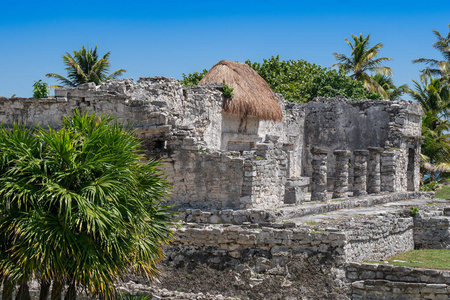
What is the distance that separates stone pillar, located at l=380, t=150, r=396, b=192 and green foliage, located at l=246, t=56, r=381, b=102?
15.4 feet

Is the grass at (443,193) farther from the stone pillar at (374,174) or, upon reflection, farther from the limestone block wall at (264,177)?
the limestone block wall at (264,177)

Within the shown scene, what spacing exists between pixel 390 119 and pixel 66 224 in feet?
49.1

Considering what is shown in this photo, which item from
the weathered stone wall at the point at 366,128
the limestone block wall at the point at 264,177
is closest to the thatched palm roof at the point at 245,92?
the weathered stone wall at the point at 366,128

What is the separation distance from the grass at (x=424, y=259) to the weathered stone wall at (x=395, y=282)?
1.00ft

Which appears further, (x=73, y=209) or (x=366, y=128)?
(x=366, y=128)

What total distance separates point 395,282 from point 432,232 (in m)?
4.17

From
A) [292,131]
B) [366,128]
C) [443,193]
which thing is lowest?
[443,193]

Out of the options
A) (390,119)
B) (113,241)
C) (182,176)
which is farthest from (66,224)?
(390,119)

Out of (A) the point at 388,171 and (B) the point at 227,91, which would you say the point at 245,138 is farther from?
(A) the point at 388,171

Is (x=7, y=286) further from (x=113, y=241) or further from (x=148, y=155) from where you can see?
(x=148, y=155)

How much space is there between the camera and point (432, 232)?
13.2 meters

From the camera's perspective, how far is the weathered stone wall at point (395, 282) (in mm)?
9430

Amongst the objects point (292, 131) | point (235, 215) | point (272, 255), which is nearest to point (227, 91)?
point (292, 131)

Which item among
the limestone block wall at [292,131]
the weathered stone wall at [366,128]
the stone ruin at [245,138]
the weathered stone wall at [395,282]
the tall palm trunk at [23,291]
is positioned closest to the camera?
the tall palm trunk at [23,291]
